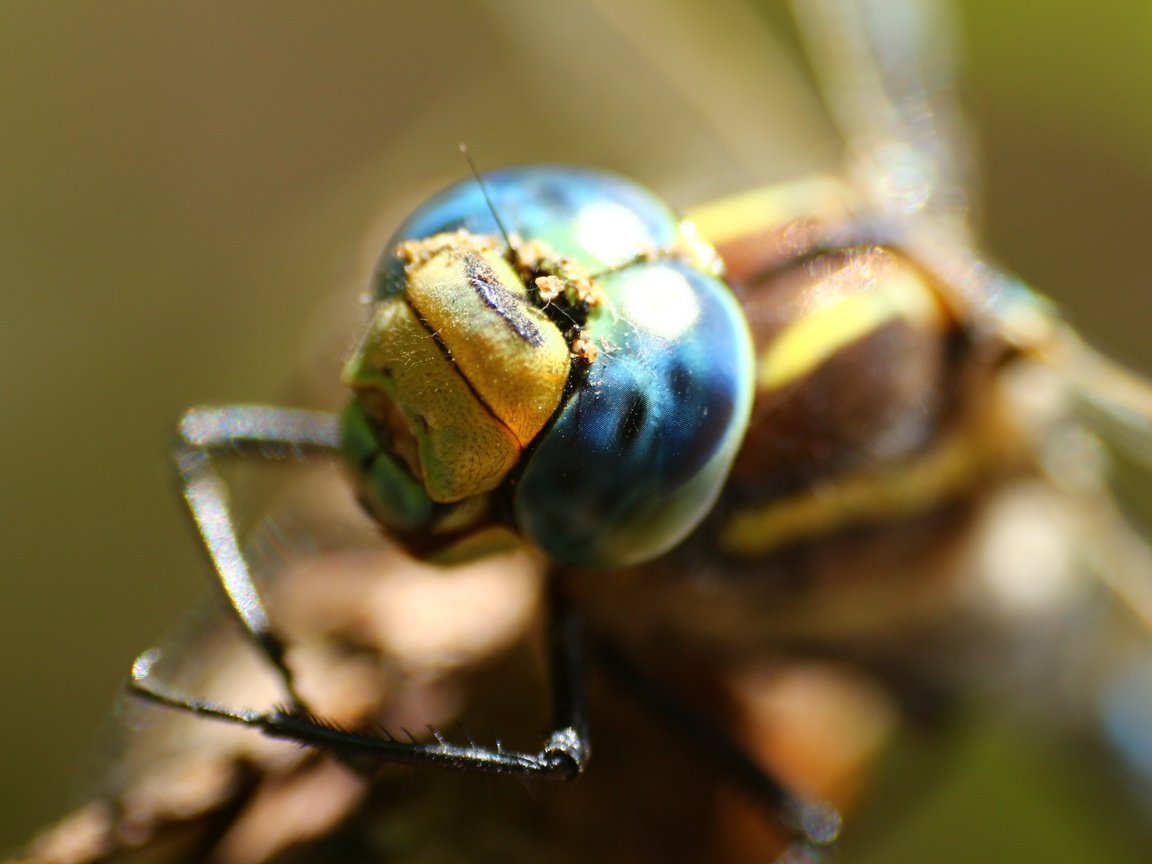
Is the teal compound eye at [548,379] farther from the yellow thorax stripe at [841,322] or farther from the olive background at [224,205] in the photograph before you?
the olive background at [224,205]

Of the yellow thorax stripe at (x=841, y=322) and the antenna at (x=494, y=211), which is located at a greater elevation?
the antenna at (x=494, y=211)

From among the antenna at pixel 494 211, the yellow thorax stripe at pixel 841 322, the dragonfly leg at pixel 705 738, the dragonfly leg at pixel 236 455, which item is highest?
the antenna at pixel 494 211

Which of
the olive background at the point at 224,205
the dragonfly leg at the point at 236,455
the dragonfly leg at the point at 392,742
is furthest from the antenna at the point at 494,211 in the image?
the olive background at the point at 224,205

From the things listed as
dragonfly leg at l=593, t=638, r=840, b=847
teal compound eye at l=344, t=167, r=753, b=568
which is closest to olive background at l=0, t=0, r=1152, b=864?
dragonfly leg at l=593, t=638, r=840, b=847

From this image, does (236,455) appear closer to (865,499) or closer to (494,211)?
(494,211)

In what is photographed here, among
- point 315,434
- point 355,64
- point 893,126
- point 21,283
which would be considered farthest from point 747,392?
point 355,64

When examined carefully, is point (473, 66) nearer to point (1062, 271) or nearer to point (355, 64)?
point (355, 64)
